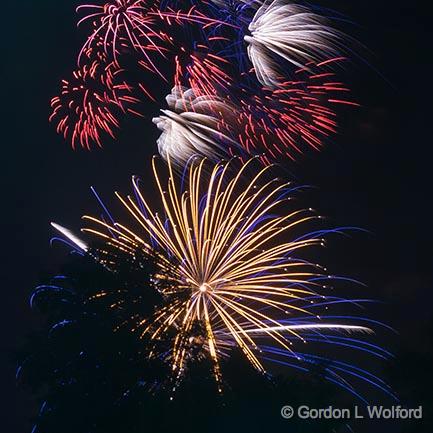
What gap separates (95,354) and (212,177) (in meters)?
5.71

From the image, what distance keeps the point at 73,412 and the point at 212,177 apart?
23.2 ft

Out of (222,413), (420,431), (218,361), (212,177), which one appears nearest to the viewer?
(420,431)

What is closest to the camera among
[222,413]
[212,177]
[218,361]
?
[222,413]

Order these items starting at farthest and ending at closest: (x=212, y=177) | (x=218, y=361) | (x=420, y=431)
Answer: (x=212, y=177), (x=218, y=361), (x=420, y=431)

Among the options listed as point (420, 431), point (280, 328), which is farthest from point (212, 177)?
point (420, 431)

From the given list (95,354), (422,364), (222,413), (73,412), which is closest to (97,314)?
(95,354)

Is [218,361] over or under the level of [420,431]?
over

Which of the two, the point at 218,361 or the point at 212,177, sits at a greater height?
the point at 212,177

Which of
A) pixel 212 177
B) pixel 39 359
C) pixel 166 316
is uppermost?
pixel 212 177

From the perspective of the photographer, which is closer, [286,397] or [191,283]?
[286,397]

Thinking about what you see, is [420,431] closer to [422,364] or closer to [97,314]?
[422,364]

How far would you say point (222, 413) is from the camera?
757 inches

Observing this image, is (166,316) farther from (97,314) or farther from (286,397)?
(286,397)

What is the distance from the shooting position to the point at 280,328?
21.4 metres
